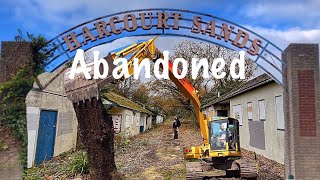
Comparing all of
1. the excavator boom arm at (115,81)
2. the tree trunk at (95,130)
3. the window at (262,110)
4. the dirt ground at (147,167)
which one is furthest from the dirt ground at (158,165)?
the tree trunk at (95,130)

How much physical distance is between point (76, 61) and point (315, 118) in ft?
22.4

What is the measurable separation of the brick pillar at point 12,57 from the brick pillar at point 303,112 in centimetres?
756

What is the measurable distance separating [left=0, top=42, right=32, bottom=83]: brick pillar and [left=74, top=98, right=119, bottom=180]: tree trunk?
2.33 m

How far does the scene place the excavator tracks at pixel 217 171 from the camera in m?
10.9

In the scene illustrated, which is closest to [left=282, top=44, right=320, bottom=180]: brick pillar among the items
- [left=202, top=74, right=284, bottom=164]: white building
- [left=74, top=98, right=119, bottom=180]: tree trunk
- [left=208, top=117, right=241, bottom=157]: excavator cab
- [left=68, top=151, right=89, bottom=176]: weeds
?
[left=208, top=117, right=241, bottom=157]: excavator cab

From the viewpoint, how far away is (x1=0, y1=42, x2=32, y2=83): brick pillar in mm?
9648

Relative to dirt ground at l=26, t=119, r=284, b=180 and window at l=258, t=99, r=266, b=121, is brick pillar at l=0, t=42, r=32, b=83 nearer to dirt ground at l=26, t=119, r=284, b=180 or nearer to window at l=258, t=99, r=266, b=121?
dirt ground at l=26, t=119, r=284, b=180

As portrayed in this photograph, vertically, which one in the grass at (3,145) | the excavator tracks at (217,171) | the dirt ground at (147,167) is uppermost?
the grass at (3,145)

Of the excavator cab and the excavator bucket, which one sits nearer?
the excavator bucket

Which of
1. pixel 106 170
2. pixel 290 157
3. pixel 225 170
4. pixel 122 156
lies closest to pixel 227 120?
pixel 225 170

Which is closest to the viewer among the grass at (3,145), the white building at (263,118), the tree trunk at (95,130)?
the tree trunk at (95,130)

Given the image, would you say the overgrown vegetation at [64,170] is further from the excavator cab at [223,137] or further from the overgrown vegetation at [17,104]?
the excavator cab at [223,137]

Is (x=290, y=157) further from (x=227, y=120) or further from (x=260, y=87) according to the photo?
(x=260, y=87)

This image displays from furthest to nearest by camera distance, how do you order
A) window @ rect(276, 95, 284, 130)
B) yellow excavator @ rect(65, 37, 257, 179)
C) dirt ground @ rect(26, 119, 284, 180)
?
window @ rect(276, 95, 284, 130) < dirt ground @ rect(26, 119, 284, 180) < yellow excavator @ rect(65, 37, 257, 179)
